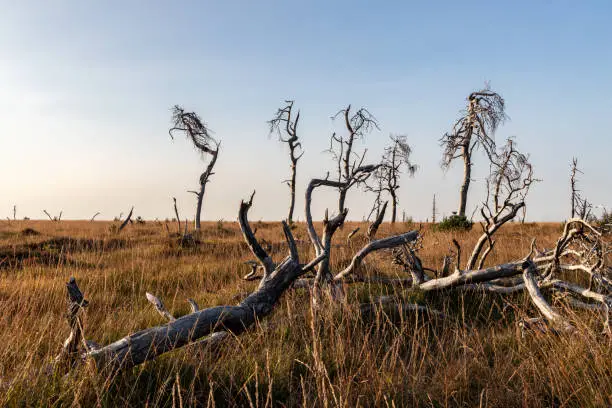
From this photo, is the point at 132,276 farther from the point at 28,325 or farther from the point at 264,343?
the point at 264,343

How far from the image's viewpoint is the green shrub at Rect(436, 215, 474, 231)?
17.4m

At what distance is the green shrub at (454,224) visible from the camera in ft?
56.9

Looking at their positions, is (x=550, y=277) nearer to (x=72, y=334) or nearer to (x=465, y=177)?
(x=72, y=334)

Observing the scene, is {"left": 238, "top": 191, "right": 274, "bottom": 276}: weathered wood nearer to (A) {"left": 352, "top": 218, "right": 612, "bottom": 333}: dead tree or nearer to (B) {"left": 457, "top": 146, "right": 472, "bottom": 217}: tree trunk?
(A) {"left": 352, "top": 218, "right": 612, "bottom": 333}: dead tree

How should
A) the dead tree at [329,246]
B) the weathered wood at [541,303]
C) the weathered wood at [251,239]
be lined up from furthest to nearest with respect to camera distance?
the dead tree at [329,246]
the weathered wood at [251,239]
the weathered wood at [541,303]

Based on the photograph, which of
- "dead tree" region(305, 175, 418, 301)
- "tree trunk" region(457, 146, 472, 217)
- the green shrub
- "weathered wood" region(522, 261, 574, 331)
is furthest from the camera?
"tree trunk" region(457, 146, 472, 217)

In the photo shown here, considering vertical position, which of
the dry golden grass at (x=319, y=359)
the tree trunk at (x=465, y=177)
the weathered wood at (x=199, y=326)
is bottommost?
the dry golden grass at (x=319, y=359)

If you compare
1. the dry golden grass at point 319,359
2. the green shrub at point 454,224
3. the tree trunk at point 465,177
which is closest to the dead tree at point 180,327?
the dry golden grass at point 319,359

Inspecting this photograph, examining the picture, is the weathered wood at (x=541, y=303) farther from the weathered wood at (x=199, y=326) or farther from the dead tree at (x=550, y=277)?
the weathered wood at (x=199, y=326)

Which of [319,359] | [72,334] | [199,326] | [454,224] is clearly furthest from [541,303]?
→ [454,224]

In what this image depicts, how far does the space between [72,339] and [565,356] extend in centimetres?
382

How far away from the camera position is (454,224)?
58.0 ft

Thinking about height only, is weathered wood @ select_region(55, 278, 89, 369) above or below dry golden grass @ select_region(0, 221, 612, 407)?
above

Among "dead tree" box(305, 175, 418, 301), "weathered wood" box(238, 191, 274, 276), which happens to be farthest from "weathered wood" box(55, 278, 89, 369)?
"dead tree" box(305, 175, 418, 301)
